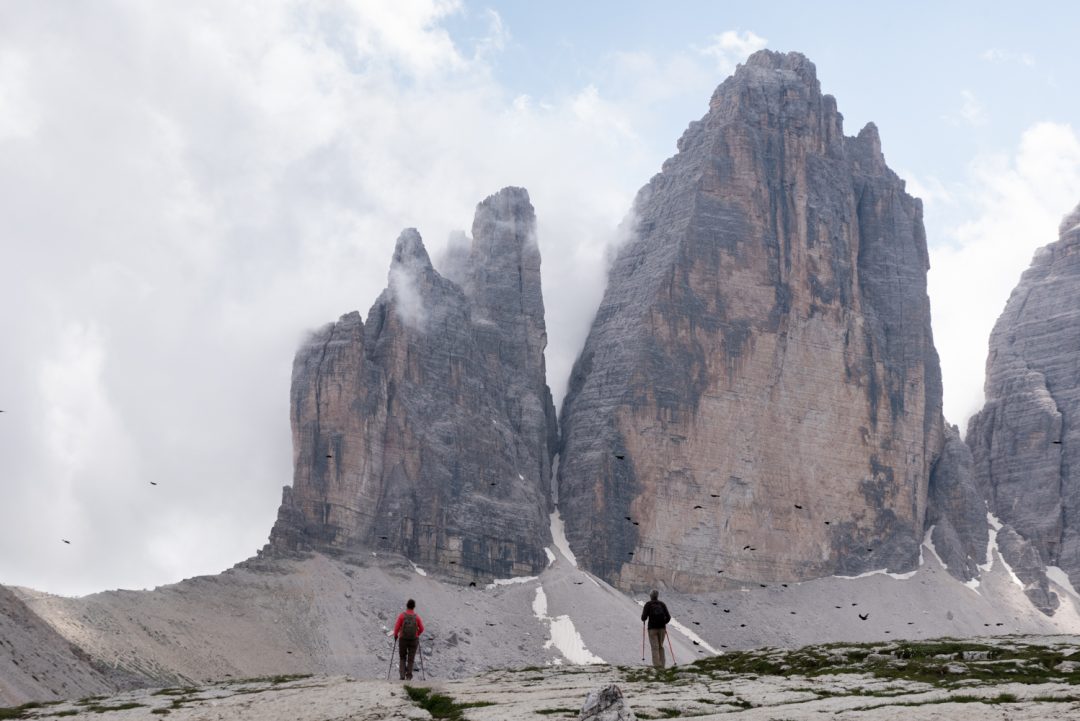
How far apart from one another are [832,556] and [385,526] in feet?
182

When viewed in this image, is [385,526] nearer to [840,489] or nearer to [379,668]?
[379,668]

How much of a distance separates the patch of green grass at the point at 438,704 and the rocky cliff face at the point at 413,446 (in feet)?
387

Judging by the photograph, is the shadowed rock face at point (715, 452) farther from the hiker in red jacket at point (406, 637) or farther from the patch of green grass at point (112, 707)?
the patch of green grass at point (112, 707)

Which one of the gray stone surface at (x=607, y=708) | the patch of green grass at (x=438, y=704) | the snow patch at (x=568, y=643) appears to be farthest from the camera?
the snow patch at (x=568, y=643)

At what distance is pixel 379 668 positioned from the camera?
14125 cm

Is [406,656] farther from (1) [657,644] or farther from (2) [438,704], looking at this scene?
(1) [657,644]

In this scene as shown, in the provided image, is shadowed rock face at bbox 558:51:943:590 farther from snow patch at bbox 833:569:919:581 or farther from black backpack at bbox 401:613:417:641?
black backpack at bbox 401:613:417:641

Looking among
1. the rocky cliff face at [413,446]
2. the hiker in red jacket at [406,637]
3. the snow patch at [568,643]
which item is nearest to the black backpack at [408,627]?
the hiker in red jacket at [406,637]

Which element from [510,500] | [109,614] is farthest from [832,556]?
[109,614]

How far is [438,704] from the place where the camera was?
46.7 meters

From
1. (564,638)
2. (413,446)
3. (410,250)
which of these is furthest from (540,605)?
(410,250)

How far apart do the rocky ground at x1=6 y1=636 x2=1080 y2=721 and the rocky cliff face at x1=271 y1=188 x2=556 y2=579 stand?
109753 millimetres

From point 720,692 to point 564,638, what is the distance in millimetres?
111010

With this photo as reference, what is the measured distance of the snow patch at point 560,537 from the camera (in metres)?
182
